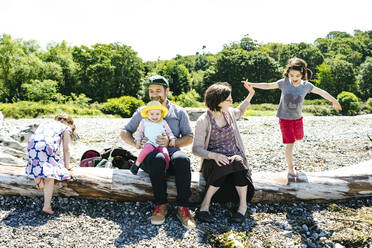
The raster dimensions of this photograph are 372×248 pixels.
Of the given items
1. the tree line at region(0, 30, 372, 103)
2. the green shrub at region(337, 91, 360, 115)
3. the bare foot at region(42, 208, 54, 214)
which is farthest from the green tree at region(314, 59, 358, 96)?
the bare foot at region(42, 208, 54, 214)

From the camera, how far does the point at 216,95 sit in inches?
137

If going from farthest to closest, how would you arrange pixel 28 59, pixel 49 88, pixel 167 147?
1. pixel 28 59
2. pixel 49 88
3. pixel 167 147

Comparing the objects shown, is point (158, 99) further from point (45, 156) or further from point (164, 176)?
point (45, 156)

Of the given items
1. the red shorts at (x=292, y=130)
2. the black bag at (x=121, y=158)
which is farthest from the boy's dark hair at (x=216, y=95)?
the black bag at (x=121, y=158)

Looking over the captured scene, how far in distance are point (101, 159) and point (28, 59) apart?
2824cm

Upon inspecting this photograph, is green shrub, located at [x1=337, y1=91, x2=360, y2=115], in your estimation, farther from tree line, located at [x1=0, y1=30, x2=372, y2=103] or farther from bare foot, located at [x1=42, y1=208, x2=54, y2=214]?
bare foot, located at [x1=42, y1=208, x2=54, y2=214]

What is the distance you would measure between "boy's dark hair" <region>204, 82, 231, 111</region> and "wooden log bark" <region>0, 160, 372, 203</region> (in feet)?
3.31

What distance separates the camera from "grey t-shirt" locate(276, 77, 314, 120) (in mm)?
4027

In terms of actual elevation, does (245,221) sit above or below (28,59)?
below

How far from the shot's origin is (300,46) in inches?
1940

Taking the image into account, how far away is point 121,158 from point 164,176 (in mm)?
1334

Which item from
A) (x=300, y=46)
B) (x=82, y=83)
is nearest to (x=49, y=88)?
(x=82, y=83)

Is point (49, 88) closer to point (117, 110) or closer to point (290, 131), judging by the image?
point (117, 110)

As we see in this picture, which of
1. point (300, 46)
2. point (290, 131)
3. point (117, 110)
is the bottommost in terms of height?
point (117, 110)
